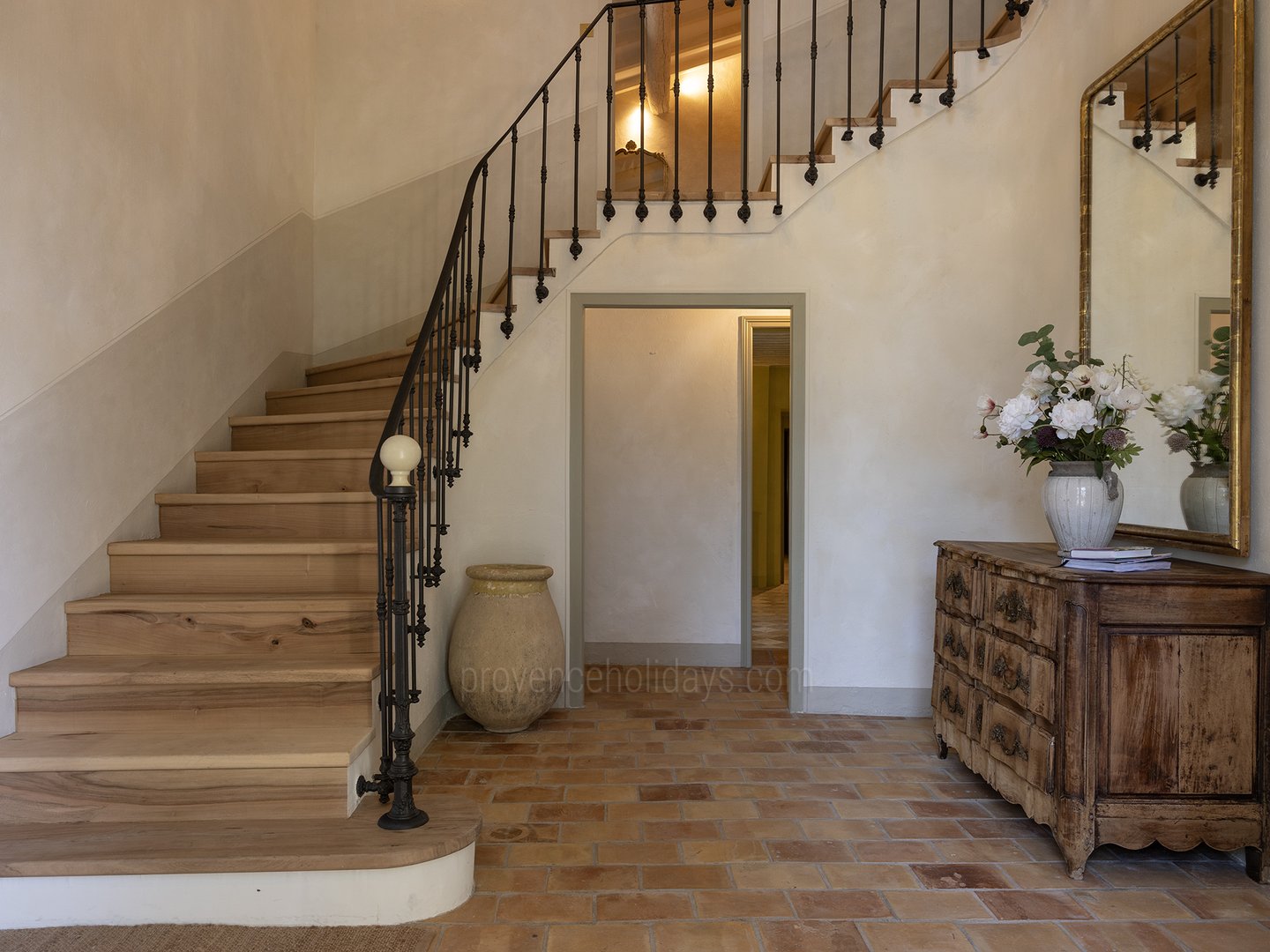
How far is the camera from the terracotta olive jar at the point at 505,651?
11.6 feet

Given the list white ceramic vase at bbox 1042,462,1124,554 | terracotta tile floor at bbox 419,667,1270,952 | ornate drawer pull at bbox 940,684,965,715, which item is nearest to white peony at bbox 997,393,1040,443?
white ceramic vase at bbox 1042,462,1124,554

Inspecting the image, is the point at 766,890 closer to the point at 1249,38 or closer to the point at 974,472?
the point at 974,472

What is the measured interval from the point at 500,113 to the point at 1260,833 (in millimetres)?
4992

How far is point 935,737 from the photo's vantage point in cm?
354

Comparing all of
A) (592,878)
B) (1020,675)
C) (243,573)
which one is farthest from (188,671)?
(1020,675)

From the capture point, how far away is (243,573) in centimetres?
311

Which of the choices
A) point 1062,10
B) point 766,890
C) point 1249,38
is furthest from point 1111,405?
point 1062,10

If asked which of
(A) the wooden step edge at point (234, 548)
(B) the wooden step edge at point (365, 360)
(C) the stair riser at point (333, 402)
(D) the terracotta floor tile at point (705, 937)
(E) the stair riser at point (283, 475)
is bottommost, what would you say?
(D) the terracotta floor tile at point (705, 937)

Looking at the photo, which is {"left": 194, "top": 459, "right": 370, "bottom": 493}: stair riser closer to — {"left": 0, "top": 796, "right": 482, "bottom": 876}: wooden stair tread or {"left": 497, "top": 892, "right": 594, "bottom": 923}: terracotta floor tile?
{"left": 0, "top": 796, "right": 482, "bottom": 876}: wooden stair tread

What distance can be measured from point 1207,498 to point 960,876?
140 centimetres

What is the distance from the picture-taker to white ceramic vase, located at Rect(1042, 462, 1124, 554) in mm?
2621

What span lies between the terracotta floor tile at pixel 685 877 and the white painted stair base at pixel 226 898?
1.99 feet

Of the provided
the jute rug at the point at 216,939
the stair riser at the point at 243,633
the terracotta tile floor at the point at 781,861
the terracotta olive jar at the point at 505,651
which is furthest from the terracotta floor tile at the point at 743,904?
the terracotta olive jar at the point at 505,651

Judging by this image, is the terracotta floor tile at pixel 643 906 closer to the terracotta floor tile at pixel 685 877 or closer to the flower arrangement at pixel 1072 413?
the terracotta floor tile at pixel 685 877
